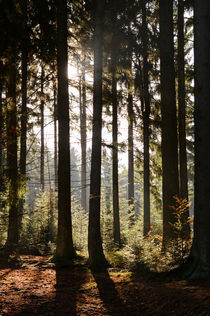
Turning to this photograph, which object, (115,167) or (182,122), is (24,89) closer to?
(115,167)

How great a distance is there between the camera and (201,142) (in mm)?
5734

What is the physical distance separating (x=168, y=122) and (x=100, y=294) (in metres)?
5.96

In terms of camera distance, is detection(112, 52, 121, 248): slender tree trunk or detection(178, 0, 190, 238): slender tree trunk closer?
detection(178, 0, 190, 238): slender tree trunk

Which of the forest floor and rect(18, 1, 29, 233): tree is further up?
rect(18, 1, 29, 233): tree

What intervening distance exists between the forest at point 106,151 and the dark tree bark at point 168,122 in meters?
0.03

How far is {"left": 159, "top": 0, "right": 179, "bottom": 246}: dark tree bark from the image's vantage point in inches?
353

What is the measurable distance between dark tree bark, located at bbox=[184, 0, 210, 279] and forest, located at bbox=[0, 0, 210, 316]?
0.02 meters

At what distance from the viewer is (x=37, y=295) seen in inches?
218

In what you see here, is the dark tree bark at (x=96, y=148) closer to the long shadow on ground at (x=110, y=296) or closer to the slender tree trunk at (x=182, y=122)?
the long shadow on ground at (x=110, y=296)

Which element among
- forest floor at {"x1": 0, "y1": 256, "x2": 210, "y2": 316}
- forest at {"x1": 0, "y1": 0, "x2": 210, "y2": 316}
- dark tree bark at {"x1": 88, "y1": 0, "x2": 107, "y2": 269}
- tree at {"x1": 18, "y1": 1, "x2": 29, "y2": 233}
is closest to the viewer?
forest floor at {"x1": 0, "y1": 256, "x2": 210, "y2": 316}

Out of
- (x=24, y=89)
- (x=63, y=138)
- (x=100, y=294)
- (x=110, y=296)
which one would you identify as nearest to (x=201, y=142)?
(x=110, y=296)

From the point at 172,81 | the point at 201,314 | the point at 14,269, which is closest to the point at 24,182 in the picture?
the point at 14,269

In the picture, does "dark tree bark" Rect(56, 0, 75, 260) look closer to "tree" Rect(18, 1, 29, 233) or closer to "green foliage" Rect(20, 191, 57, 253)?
"tree" Rect(18, 1, 29, 233)

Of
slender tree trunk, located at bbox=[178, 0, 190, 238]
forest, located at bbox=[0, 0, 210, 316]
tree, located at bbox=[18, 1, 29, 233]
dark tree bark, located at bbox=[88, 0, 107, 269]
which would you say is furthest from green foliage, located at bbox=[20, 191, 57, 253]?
slender tree trunk, located at bbox=[178, 0, 190, 238]
